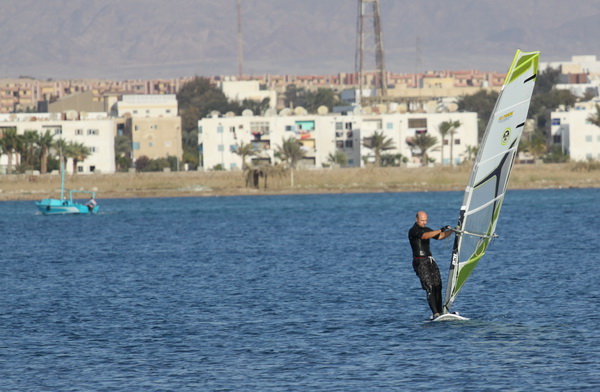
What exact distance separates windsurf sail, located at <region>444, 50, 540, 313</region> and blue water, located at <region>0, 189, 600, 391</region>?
71 cm

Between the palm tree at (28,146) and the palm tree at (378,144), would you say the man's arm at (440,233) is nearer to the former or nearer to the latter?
the palm tree at (28,146)

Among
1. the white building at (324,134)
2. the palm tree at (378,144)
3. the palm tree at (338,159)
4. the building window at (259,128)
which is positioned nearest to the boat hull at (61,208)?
the palm tree at (378,144)

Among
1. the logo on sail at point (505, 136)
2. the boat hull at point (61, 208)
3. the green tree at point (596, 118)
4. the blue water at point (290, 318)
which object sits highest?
the green tree at point (596, 118)

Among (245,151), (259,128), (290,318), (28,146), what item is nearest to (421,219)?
(290,318)

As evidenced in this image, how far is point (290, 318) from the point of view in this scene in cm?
3353

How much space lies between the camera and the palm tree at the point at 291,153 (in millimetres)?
157875

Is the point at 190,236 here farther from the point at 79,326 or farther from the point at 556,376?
the point at 556,376

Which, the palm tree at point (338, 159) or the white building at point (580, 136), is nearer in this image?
the palm tree at point (338, 159)

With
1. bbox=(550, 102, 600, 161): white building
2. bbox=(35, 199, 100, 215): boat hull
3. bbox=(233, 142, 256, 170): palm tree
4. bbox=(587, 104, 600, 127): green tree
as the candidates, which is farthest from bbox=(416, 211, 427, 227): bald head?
bbox=(550, 102, 600, 161): white building

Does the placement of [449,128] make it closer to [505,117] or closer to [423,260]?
[423,260]

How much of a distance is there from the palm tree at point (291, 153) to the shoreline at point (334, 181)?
3417 mm

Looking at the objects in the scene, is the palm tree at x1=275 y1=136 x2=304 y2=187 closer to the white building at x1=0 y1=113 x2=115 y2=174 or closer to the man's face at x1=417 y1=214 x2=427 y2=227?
the white building at x1=0 y1=113 x2=115 y2=174

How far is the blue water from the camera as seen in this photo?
25297 millimetres

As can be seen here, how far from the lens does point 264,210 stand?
117 metres
